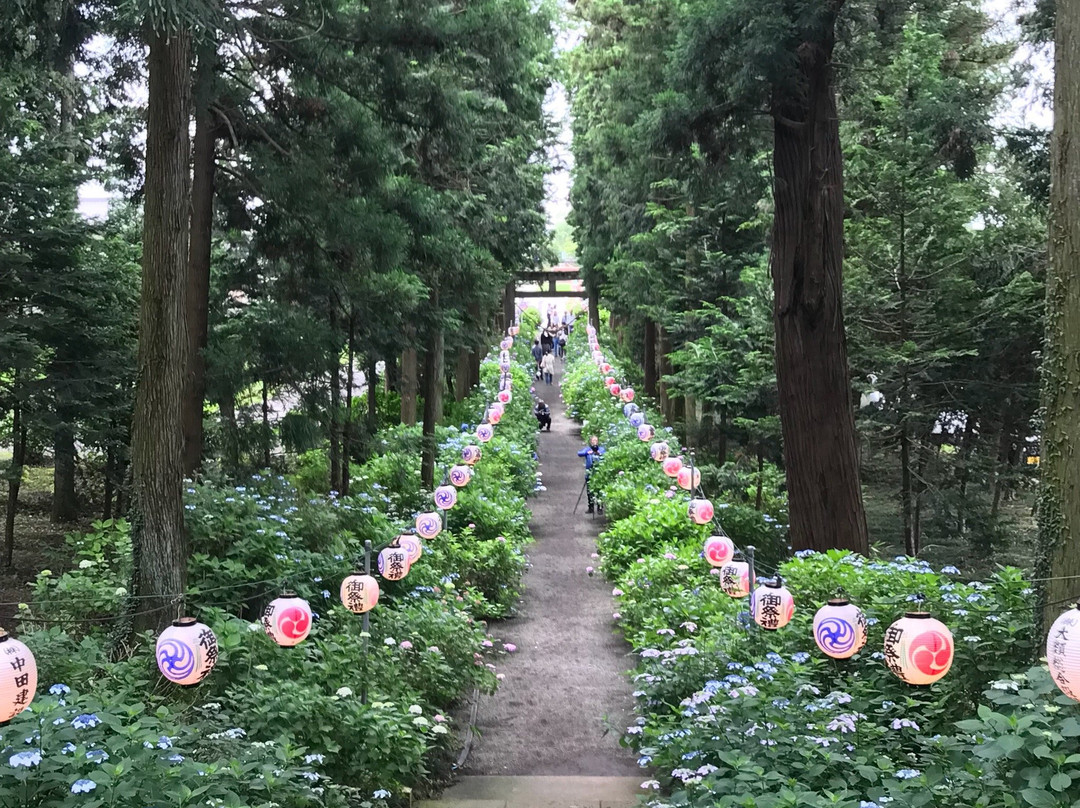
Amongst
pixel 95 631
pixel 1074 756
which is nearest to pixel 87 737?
pixel 95 631

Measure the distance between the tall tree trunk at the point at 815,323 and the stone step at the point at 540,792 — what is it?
3.54 m

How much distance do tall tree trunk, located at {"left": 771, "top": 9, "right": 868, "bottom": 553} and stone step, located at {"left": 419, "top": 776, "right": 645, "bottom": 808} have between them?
3.54 meters

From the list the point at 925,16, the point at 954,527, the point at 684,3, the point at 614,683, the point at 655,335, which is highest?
the point at 925,16

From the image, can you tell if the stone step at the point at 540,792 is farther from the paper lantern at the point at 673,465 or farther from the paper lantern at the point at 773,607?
the paper lantern at the point at 673,465

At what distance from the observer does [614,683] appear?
26.7 feet

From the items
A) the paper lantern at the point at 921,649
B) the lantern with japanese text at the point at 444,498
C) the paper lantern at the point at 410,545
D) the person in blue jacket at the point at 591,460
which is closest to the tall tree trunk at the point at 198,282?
the lantern with japanese text at the point at 444,498

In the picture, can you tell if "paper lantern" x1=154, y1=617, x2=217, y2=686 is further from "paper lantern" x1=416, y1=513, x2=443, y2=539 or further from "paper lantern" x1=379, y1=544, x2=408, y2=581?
"paper lantern" x1=416, y1=513, x2=443, y2=539

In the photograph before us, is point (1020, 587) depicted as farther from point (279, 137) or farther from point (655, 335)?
point (655, 335)

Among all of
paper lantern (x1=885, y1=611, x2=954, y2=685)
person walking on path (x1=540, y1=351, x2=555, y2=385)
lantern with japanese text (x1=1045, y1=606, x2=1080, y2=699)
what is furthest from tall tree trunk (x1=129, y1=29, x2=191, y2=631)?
person walking on path (x1=540, y1=351, x2=555, y2=385)

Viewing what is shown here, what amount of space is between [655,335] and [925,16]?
1233 cm

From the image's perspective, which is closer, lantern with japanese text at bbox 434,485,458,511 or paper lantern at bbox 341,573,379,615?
paper lantern at bbox 341,573,379,615

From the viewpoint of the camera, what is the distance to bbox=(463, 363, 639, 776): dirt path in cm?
650

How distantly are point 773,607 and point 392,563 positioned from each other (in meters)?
3.07

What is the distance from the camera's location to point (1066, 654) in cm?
337
